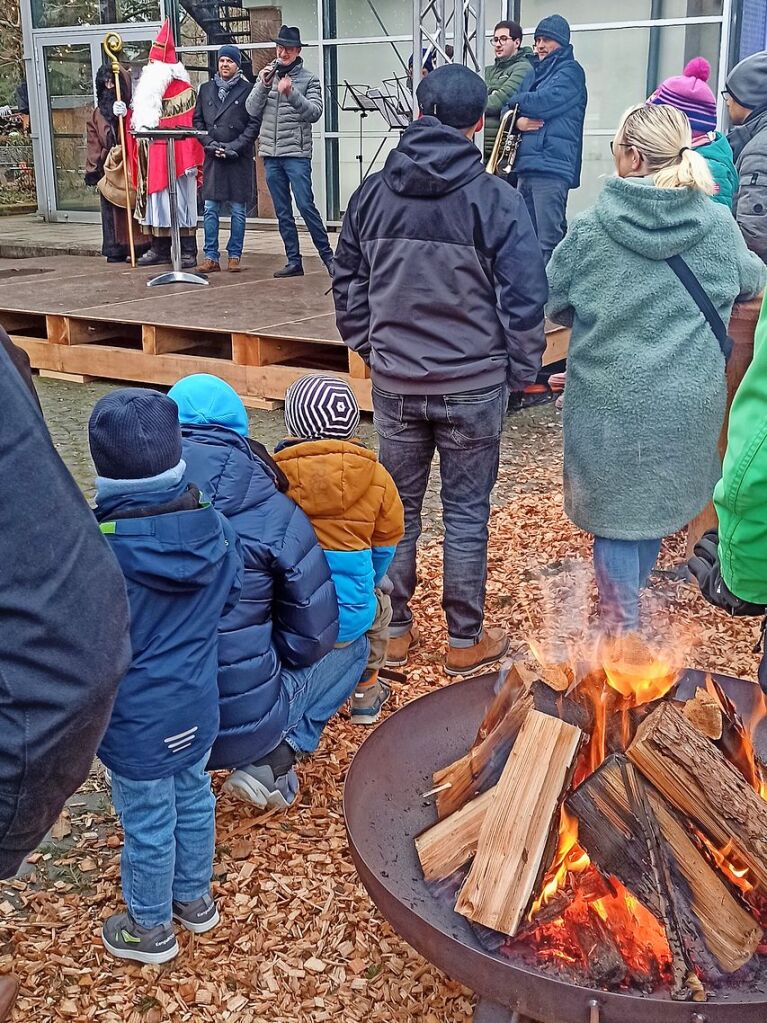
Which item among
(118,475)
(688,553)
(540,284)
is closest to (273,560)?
(118,475)

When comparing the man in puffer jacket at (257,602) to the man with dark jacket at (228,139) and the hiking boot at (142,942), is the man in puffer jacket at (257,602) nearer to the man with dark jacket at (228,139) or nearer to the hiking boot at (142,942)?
the hiking boot at (142,942)

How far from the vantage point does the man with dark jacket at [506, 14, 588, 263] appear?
854cm

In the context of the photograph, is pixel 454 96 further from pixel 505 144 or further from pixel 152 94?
pixel 152 94

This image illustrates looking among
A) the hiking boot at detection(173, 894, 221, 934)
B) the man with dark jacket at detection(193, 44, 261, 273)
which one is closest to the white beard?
the man with dark jacket at detection(193, 44, 261, 273)

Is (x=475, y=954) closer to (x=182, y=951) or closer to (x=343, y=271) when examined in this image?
(x=182, y=951)

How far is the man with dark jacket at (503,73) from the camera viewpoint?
357 inches

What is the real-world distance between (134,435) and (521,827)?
119 centimetres

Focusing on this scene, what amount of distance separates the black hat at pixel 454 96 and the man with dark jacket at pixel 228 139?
7.26 m

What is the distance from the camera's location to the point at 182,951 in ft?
9.05

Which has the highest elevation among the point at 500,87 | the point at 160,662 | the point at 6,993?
the point at 500,87

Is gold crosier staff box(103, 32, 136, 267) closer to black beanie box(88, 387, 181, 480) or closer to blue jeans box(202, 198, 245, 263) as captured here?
blue jeans box(202, 198, 245, 263)

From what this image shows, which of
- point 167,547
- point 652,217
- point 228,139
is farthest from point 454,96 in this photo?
point 228,139

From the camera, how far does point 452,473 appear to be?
4.08m

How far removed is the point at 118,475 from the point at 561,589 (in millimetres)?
3000
